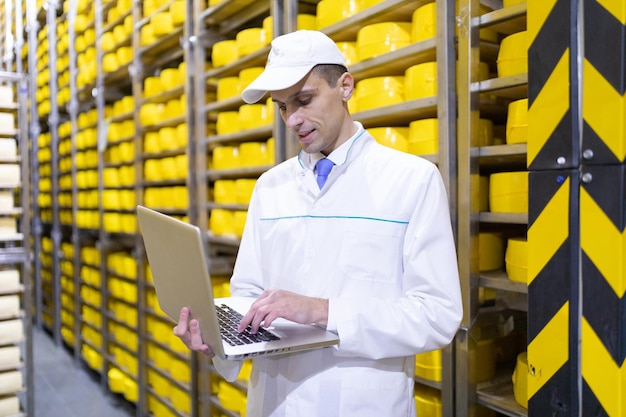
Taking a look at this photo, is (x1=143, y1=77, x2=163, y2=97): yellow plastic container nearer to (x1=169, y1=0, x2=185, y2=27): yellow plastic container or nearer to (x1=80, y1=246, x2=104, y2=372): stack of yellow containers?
(x1=169, y1=0, x2=185, y2=27): yellow plastic container

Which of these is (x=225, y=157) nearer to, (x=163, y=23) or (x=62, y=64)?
(x=163, y=23)

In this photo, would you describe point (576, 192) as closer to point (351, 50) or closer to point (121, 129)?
point (351, 50)

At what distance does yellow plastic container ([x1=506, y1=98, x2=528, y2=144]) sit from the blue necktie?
1.90 ft

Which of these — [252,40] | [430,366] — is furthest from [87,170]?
[430,366]

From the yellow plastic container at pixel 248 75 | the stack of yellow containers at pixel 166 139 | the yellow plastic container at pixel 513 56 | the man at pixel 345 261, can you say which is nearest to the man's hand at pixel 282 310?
the man at pixel 345 261

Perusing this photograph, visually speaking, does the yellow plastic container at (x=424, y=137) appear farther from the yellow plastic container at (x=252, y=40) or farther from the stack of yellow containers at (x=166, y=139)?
the stack of yellow containers at (x=166, y=139)

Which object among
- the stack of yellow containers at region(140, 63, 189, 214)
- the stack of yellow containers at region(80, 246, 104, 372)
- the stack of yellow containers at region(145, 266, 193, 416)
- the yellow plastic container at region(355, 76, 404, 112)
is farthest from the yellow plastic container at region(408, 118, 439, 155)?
the stack of yellow containers at region(80, 246, 104, 372)

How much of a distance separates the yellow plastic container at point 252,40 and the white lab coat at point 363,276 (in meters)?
1.39

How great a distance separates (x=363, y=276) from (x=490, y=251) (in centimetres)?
62

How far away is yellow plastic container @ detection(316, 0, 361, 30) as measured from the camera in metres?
2.16

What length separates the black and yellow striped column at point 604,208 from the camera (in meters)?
0.87

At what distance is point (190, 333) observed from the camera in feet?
3.94

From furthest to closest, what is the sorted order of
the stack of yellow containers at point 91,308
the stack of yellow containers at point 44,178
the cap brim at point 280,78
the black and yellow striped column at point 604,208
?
the stack of yellow containers at point 44,178 → the stack of yellow containers at point 91,308 → the cap brim at point 280,78 → the black and yellow striped column at point 604,208

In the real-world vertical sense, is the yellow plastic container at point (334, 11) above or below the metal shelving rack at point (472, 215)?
above
